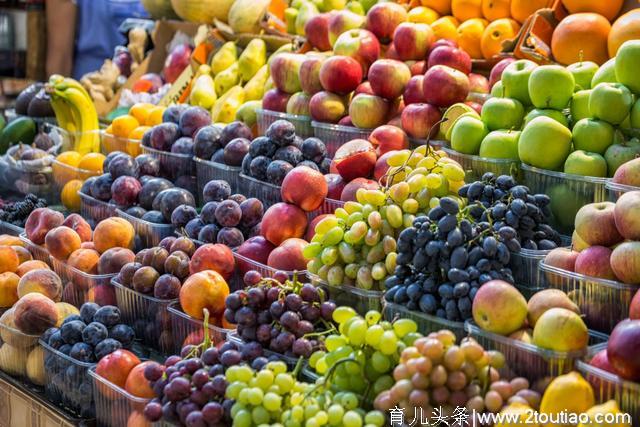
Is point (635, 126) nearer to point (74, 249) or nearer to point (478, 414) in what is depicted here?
point (478, 414)

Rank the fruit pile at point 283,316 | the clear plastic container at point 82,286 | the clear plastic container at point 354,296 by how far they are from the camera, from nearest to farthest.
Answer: the fruit pile at point 283,316, the clear plastic container at point 354,296, the clear plastic container at point 82,286

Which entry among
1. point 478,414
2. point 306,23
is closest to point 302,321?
point 478,414

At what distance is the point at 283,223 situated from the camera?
8.04ft

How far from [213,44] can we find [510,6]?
170 centimetres

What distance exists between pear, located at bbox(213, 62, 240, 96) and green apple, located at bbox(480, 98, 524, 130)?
181 centimetres

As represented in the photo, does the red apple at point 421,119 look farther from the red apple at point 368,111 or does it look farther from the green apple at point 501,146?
the green apple at point 501,146

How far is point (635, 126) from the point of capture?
7.45 feet

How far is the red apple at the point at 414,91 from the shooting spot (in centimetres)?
286

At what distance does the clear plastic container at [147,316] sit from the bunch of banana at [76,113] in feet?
5.38

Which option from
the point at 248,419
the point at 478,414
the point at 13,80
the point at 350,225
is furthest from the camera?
the point at 13,80

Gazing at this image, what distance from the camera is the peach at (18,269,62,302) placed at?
2.63 m

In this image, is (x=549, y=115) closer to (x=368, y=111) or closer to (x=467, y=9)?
(x=368, y=111)

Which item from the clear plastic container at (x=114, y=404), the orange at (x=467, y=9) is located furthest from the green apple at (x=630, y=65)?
the clear plastic container at (x=114, y=404)

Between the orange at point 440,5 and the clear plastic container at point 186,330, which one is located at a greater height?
the orange at point 440,5
